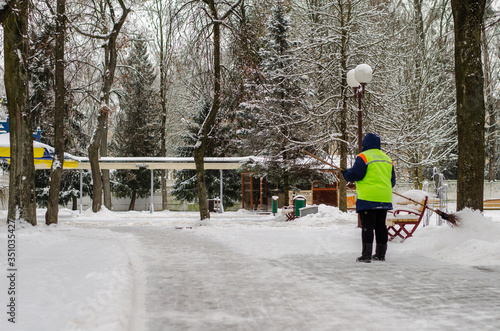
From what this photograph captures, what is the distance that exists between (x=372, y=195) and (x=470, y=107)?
298 centimetres

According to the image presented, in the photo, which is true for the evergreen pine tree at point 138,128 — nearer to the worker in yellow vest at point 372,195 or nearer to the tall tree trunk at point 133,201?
the tall tree trunk at point 133,201

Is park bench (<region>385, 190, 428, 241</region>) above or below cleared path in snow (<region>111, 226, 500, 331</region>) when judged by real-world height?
above

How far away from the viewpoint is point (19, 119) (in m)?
11.4

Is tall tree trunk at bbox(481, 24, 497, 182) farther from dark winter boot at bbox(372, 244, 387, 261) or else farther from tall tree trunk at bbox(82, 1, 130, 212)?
dark winter boot at bbox(372, 244, 387, 261)

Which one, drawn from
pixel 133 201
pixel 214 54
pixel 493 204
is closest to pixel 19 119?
pixel 214 54

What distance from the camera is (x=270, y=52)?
2345cm

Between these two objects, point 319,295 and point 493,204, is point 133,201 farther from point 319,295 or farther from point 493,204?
point 319,295

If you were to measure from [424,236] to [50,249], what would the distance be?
6760mm

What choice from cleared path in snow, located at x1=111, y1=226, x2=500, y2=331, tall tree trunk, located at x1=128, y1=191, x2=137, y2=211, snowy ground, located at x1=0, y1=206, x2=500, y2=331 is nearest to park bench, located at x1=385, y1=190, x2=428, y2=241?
snowy ground, located at x1=0, y1=206, x2=500, y2=331

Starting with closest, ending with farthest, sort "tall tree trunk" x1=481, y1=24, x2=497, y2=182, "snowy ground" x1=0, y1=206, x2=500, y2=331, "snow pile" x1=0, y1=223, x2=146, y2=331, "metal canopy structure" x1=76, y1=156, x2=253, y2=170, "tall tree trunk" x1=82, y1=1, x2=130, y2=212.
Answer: "snow pile" x1=0, y1=223, x2=146, y2=331
"snowy ground" x1=0, y1=206, x2=500, y2=331
"tall tree trunk" x1=82, y1=1, x2=130, y2=212
"metal canopy structure" x1=76, y1=156, x2=253, y2=170
"tall tree trunk" x1=481, y1=24, x2=497, y2=182

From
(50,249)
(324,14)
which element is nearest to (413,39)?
(324,14)

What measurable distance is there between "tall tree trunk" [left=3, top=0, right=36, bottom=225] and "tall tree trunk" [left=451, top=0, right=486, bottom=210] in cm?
937

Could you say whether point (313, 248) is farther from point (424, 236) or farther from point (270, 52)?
point (270, 52)

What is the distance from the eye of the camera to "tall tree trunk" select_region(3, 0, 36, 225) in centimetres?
1116
